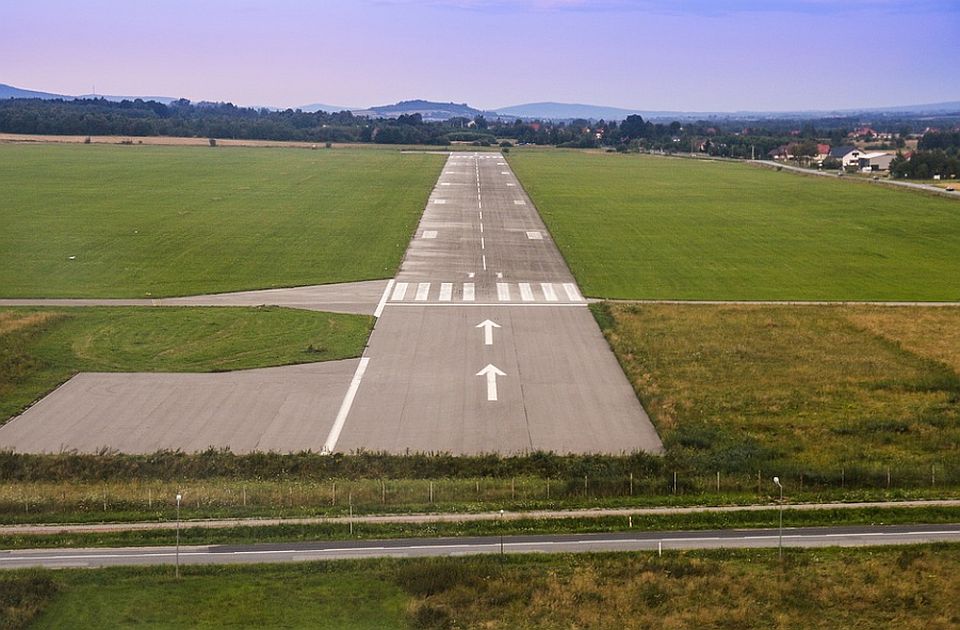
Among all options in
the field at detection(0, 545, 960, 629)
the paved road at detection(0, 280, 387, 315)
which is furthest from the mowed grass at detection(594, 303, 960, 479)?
the paved road at detection(0, 280, 387, 315)

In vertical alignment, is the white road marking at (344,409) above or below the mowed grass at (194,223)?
below

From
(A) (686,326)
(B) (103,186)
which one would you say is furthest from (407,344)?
(B) (103,186)

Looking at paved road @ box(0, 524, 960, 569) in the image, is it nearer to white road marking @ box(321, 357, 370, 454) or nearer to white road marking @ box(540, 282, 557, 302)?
white road marking @ box(321, 357, 370, 454)

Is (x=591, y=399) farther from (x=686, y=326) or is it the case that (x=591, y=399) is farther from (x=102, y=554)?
(x=102, y=554)

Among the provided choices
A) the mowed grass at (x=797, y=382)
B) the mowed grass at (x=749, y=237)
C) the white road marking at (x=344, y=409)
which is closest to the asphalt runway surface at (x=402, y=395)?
the white road marking at (x=344, y=409)

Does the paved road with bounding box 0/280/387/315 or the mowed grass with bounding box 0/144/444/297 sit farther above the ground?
the mowed grass with bounding box 0/144/444/297

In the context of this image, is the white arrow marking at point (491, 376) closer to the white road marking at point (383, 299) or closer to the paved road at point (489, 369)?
the paved road at point (489, 369)
